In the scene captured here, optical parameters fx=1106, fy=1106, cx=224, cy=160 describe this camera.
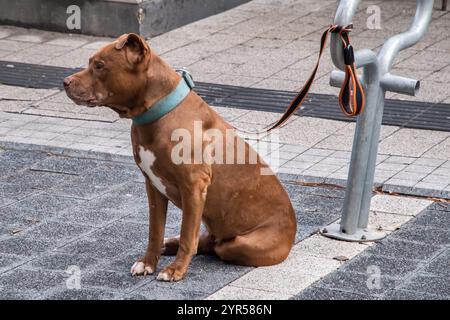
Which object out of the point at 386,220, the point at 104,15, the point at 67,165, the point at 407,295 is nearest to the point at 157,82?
the point at 407,295

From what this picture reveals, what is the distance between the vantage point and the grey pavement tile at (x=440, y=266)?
642cm

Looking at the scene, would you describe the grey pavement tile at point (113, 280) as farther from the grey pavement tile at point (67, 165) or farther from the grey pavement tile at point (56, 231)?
the grey pavement tile at point (67, 165)

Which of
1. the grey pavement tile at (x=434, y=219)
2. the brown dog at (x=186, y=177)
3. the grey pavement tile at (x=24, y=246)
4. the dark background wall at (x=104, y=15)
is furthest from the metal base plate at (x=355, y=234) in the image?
the dark background wall at (x=104, y=15)

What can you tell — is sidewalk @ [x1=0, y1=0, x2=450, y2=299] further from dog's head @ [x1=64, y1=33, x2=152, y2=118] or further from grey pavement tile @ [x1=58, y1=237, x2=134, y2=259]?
dog's head @ [x1=64, y1=33, x2=152, y2=118]

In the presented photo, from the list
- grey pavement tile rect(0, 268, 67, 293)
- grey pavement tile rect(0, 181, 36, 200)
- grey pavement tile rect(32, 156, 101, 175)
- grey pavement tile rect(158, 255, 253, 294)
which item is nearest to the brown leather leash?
grey pavement tile rect(158, 255, 253, 294)

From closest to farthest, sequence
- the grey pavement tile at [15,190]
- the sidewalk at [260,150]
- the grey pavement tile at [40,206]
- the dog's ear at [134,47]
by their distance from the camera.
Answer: the dog's ear at [134,47], the sidewalk at [260,150], the grey pavement tile at [40,206], the grey pavement tile at [15,190]

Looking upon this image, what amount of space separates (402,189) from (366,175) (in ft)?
3.07

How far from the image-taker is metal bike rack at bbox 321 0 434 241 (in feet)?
22.7

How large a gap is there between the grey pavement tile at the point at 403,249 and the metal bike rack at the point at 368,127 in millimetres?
112

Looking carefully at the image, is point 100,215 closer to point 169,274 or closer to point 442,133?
point 169,274

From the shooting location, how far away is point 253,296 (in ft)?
19.9

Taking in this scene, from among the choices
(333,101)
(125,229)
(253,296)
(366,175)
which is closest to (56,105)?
(333,101)

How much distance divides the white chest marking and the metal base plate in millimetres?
1313
